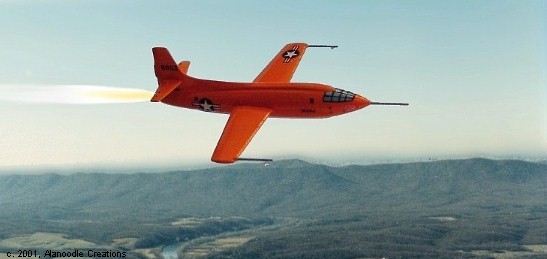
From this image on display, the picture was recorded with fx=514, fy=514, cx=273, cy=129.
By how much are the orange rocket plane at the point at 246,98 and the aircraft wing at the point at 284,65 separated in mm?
10968

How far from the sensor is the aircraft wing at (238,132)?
4354cm

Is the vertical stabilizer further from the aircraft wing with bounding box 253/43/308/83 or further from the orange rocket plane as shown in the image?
the aircraft wing with bounding box 253/43/308/83

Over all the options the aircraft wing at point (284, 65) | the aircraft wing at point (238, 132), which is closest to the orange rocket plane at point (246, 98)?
the aircraft wing at point (238, 132)

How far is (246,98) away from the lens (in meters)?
55.0

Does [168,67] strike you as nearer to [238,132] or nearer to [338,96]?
[238,132]

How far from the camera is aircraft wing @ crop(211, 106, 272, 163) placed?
4354 cm

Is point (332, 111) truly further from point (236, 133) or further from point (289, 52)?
point (289, 52)

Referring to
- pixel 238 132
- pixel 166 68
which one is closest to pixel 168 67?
pixel 166 68

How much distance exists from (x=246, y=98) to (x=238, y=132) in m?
6.83

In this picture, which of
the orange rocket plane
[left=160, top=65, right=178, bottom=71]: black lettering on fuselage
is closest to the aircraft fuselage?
the orange rocket plane

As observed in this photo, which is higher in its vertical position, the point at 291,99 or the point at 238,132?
the point at 291,99

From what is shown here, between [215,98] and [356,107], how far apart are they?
51.0 feet

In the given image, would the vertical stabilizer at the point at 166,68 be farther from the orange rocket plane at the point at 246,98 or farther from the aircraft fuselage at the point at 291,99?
the aircraft fuselage at the point at 291,99

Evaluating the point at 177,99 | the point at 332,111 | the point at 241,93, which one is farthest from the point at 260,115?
the point at 177,99
